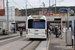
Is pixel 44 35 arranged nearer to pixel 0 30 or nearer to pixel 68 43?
pixel 68 43

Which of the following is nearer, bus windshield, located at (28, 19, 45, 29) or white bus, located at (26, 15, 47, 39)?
white bus, located at (26, 15, 47, 39)

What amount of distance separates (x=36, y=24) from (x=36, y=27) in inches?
14.6

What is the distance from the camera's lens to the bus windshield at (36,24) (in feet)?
52.2

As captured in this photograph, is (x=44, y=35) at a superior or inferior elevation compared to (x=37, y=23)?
inferior

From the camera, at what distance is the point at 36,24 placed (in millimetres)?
16031

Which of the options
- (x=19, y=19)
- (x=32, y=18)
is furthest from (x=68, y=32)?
(x=19, y=19)

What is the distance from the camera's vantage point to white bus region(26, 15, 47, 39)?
15789mm

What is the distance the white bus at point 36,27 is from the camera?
1579 centimetres

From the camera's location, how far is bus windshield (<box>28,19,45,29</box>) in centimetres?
1592

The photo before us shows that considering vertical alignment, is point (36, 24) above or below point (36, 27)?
above

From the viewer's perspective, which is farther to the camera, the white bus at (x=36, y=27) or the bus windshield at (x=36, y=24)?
the bus windshield at (x=36, y=24)

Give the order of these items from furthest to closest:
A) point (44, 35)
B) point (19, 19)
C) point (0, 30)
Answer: point (19, 19) → point (0, 30) → point (44, 35)

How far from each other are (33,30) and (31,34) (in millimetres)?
538

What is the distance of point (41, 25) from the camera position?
15914mm
